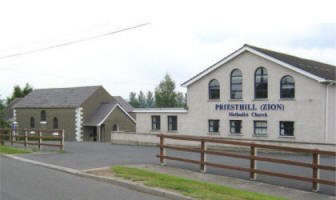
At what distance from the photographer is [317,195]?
8359mm

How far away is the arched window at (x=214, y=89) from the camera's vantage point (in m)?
26.9

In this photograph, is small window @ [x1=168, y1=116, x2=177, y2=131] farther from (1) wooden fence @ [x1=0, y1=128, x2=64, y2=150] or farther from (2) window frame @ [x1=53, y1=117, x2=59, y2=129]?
(2) window frame @ [x1=53, y1=117, x2=59, y2=129]

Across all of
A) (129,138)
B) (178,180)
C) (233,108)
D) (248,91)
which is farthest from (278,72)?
(178,180)

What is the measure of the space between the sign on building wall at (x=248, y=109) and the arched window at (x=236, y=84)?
0.78 metres

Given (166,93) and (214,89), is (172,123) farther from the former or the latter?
(166,93)

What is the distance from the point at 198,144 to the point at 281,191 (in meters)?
14.9

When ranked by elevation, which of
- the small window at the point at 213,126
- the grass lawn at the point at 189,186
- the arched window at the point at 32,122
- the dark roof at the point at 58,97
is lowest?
the arched window at the point at 32,122

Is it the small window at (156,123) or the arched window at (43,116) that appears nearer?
the small window at (156,123)

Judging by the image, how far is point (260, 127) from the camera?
24.5 meters

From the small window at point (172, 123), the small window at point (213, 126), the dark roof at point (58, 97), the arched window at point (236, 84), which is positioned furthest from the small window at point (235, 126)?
the dark roof at point (58, 97)

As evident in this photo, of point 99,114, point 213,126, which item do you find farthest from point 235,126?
point 99,114

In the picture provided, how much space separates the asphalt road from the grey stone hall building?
33.4 metres

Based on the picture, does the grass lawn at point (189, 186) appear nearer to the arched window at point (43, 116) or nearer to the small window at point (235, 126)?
the small window at point (235, 126)

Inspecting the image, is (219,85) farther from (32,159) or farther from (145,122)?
(32,159)
